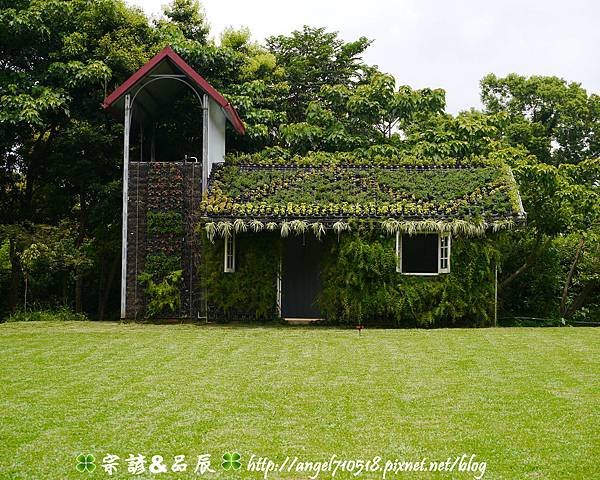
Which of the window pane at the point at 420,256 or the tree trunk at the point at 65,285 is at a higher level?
the window pane at the point at 420,256

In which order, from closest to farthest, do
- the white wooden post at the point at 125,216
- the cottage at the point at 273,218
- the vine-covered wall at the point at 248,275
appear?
the cottage at the point at 273,218 < the vine-covered wall at the point at 248,275 < the white wooden post at the point at 125,216

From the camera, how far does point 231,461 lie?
5996mm

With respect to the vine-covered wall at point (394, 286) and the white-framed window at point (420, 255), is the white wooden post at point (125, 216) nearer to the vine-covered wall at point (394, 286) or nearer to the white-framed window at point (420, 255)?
the vine-covered wall at point (394, 286)

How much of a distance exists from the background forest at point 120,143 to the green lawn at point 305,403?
681cm

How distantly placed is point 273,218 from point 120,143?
695 cm

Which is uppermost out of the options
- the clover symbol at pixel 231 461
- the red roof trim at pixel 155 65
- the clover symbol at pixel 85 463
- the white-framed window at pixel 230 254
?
the red roof trim at pixel 155 65

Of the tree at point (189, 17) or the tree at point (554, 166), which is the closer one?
the tree at point (554, 166)

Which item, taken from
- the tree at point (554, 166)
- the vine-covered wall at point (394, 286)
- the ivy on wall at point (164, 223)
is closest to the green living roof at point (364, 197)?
the vine-covered wall at point (394, 286)

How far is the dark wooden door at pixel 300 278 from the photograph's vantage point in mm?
17938

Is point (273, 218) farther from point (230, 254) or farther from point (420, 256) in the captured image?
point (420, 256)

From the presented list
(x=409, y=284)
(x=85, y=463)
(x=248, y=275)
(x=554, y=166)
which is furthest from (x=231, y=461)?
(x=554, y=166)

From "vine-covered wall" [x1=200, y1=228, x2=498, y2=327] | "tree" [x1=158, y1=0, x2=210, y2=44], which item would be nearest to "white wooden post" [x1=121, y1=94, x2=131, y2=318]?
"vine-covered wall" [x1=200, y1=228, x2=498, y2=327]

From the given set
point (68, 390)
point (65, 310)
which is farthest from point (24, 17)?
point (68, 390)

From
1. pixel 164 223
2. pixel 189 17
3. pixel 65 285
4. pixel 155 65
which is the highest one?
pixel 189 17
